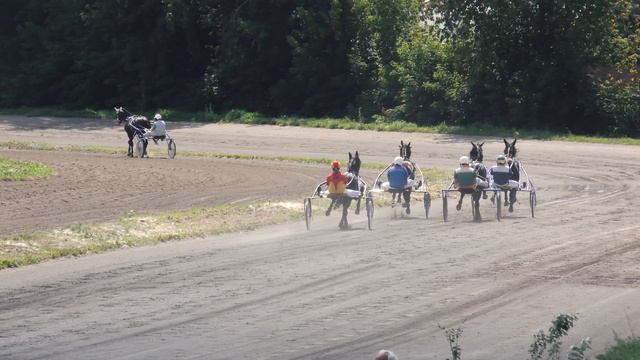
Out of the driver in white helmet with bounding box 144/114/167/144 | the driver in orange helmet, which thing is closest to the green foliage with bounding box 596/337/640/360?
the driver in orange helmet

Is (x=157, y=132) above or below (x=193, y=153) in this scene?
above

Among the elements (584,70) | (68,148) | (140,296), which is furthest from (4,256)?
(584,70)

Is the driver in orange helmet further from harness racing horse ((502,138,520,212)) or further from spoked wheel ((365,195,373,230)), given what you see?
harness racing horse ((502,138,520,212))

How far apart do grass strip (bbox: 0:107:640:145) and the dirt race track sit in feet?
→ 42.4

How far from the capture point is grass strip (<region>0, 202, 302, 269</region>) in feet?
68.9

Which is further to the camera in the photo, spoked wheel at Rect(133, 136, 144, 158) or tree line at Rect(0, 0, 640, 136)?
tree line at Rect(0, 0, 640, 136)

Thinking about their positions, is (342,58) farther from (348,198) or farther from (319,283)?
(319,283)

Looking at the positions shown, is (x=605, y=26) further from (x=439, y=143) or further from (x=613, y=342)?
(x=613, y=342)

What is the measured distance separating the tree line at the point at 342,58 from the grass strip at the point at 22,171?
19550mm

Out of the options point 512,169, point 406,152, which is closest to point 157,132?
point 406,152

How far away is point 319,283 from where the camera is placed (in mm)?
18234

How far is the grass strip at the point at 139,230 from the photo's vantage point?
2102 centimetres

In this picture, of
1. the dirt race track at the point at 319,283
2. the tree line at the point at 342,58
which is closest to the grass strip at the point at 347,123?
the tree line at the point at 342,58

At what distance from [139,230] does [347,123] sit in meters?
28.2
